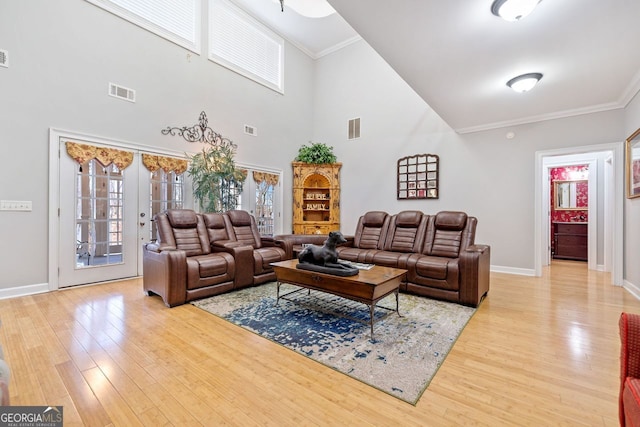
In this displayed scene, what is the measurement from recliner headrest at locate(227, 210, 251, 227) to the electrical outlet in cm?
245

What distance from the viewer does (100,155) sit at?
414 cm

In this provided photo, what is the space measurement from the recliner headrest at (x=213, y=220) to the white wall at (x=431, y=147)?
3385 mm

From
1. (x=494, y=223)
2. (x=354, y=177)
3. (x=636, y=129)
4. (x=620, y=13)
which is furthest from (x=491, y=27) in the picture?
(x=354, y=177)

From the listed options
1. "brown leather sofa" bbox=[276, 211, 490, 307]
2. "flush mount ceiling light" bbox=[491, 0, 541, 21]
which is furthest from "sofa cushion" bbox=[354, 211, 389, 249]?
"flush mount ceiling light" bbox=[491, 0, 541, 21]

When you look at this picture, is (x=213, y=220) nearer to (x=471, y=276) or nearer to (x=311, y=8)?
(x=471, y=276)

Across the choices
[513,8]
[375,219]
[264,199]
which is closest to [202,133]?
[264,199]

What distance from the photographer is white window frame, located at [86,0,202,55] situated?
4.26 meters

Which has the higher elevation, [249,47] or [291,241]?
[249,47]

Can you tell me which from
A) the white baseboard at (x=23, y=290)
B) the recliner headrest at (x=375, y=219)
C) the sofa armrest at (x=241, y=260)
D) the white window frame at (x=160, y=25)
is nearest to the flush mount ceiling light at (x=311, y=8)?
the white window frame at (x=160, y=25)

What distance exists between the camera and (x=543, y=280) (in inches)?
180

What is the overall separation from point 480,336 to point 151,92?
5.65m

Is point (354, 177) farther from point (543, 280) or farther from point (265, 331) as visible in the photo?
point (265, 331)

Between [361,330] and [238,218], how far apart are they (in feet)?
9.50

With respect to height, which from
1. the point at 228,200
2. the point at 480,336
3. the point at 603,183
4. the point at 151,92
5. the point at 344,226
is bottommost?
the point at 480,336
